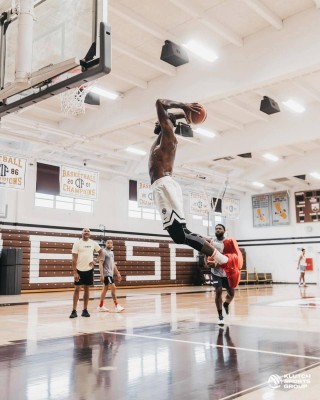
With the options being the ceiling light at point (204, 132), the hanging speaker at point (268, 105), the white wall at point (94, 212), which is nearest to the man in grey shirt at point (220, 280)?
the hanging speaker at point (268, 105)

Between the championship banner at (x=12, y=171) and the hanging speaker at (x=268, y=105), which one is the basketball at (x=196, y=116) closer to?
the hanging speaker at (x=268, y=105)

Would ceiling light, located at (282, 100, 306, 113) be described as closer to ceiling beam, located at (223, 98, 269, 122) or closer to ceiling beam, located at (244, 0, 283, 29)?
ceiling beam, located at (223, 98, 269, 122)

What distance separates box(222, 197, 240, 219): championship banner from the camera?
20516 mm

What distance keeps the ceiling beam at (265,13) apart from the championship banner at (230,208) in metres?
12.1

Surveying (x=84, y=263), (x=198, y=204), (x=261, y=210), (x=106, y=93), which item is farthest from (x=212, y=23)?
(x=261, y=210)

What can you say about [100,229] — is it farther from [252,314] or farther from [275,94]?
[252,314]

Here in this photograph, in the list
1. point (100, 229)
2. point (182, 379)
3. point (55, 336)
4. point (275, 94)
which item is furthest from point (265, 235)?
point (182, 379)

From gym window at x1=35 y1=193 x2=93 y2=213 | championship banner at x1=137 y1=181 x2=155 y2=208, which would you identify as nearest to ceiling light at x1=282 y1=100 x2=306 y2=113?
championship banner at x1=137 y1=181 x2=155 y2=208

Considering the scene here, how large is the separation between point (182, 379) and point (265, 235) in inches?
895

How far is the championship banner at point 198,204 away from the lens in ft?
60.6

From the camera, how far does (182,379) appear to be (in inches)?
148

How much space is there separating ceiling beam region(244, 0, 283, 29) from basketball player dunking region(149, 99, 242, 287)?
432 cm

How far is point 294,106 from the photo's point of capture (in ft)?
41.5

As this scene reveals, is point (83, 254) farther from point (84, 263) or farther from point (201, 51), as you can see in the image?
point (201, 51)
